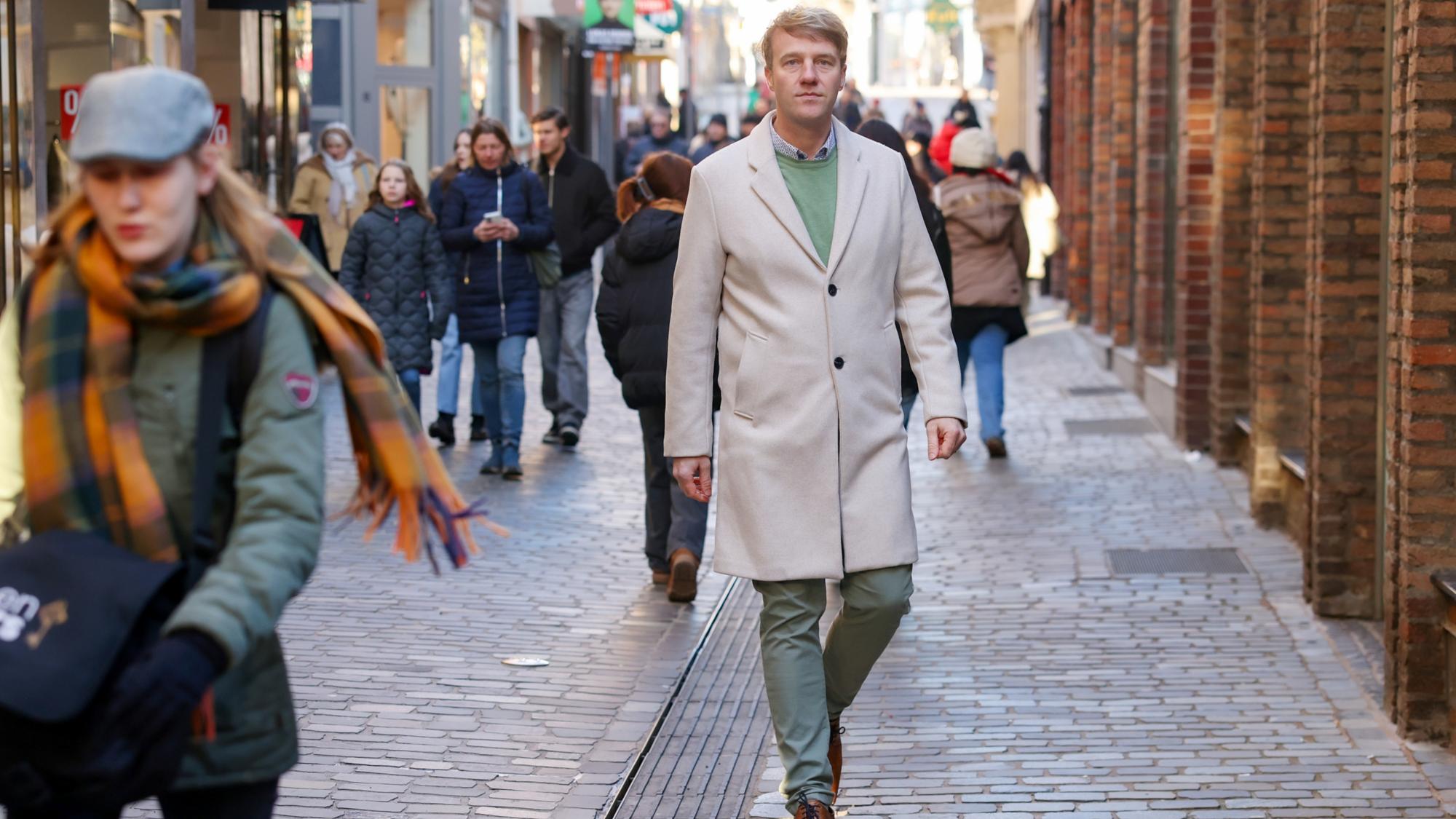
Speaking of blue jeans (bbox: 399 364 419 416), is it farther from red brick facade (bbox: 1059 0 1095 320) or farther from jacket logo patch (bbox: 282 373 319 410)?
red brick facade (bbox: 1059 0 1095 320)

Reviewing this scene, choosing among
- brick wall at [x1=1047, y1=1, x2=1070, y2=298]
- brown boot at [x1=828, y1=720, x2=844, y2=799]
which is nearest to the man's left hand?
brown boot at [x1=828, y1=720, x2=844, y2=799]

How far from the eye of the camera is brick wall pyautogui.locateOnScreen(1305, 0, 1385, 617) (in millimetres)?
7852

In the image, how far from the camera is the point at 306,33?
65.6 ft

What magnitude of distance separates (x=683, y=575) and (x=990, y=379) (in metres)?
4.77

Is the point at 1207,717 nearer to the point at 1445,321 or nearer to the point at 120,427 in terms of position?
the point at 1445,321

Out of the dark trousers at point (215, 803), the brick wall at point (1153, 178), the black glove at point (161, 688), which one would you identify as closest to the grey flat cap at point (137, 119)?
the black glove at point (161, 688)

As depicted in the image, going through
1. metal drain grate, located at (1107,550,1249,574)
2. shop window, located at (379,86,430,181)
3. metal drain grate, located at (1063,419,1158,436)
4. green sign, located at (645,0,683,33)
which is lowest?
metal drain grate, located at (1107,550,1249,574)

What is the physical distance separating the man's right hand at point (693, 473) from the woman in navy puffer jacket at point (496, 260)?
260 inches

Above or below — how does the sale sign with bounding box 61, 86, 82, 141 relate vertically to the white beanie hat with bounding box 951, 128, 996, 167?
above

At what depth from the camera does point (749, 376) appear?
505 cm

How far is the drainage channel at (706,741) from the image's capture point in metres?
5.58

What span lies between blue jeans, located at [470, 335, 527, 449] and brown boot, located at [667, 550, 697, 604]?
3.49 m

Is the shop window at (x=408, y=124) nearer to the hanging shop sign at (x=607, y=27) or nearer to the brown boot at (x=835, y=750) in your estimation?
the hanging shop sign at (x=607, y=27)

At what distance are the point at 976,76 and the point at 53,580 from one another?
82.0 meters
